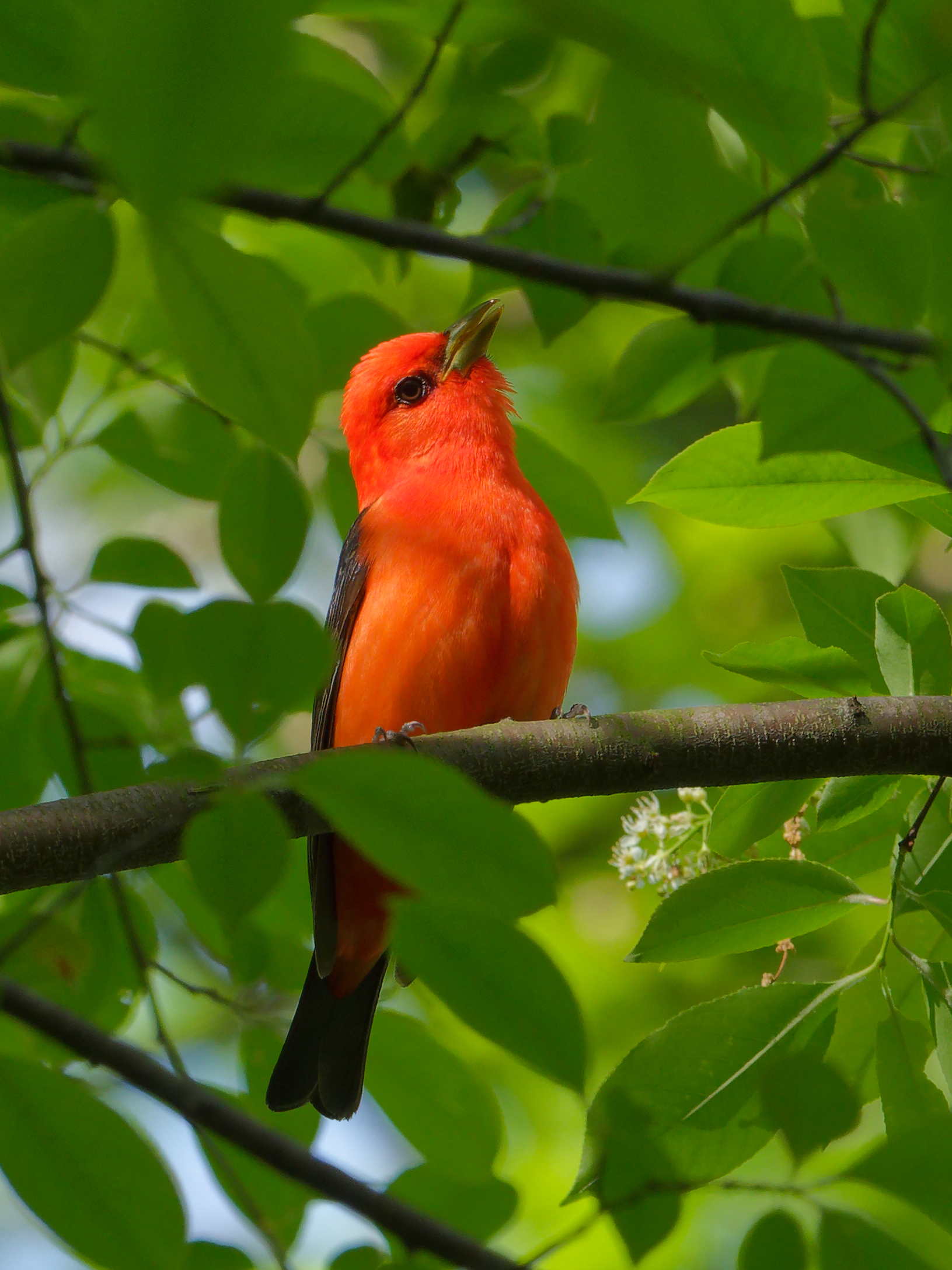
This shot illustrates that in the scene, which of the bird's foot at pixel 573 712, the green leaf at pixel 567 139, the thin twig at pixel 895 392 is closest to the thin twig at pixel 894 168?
the thin twig at pixel 895 392

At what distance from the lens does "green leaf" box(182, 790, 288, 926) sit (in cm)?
160

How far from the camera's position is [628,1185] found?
6.35 feet

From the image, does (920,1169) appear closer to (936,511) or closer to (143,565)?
(936,511)

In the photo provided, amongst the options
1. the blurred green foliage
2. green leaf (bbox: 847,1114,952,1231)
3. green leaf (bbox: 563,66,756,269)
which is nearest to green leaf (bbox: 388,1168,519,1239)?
the blurred green foliage

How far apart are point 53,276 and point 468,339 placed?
387 centimetres

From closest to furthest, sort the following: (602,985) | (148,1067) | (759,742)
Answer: (148,1067) < (759,742) < (602,985)

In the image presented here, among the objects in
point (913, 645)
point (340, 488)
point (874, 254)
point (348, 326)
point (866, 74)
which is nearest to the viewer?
point (874, 254)

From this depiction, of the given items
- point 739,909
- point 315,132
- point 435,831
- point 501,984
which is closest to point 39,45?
point 315,132

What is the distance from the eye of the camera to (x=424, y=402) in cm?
555

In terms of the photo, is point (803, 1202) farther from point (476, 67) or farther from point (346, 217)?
point (476, 67)

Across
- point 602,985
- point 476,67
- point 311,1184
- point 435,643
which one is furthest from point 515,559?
point 602,985

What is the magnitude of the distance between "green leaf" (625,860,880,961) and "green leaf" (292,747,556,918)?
0.99 meters

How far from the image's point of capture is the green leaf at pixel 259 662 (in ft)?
5.98

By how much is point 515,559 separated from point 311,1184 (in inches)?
116
